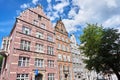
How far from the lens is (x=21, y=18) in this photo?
20.5 meters

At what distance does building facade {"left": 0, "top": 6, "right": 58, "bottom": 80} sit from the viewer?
17.8 meters

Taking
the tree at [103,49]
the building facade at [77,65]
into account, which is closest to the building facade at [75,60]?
the building facade at [77,65]

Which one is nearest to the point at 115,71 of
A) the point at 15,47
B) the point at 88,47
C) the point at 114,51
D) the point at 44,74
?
the point at 114,51

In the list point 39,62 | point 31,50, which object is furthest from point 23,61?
point 39,62

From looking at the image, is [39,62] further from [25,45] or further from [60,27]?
[60,27]

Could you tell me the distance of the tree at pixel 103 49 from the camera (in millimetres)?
18766

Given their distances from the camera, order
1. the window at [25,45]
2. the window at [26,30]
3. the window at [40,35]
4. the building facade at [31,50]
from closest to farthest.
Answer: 1. the building facade at [31,50]
2. the window at [25,45]
3. the window at [26,30]
4. the window at [40,35]

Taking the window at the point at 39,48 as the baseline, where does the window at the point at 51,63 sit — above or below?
below

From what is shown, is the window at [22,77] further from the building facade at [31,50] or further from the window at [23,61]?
the window at [23,61]

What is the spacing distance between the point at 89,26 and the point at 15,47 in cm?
1381

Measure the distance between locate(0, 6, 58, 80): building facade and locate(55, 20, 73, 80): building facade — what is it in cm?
180

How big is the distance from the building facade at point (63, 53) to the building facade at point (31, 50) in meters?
1.80

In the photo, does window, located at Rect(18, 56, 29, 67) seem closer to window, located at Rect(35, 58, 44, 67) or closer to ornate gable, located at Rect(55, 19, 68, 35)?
window, located at Rect(35, 58, 44, 67)

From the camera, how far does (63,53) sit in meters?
27.4
